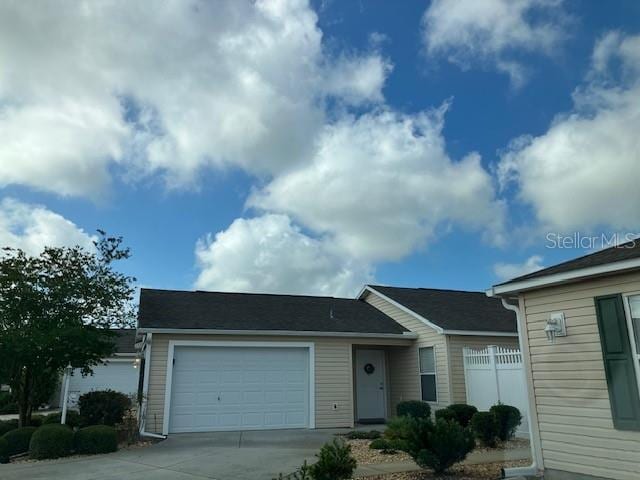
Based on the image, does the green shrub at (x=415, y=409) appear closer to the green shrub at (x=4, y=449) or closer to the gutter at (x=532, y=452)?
the gutter at (x=532, y=452)

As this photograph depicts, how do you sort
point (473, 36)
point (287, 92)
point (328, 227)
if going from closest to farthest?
point (473, 36), point (287, 92), point (328, 227)

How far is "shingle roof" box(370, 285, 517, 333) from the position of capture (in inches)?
557

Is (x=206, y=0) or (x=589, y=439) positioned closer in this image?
(x=589, y=439)

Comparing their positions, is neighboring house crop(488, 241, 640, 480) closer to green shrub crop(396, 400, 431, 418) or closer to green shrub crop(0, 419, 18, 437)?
green shrub crop(396, 400, 431, 418)

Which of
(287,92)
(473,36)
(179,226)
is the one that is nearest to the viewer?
(473,36)

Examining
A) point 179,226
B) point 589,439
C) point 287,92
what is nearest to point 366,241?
point 179,226

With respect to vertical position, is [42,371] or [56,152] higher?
[56,152]

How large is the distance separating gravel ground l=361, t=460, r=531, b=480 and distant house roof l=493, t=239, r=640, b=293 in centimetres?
266

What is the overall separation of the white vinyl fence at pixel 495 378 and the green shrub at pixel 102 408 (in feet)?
29.6

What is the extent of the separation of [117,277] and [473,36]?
1097cm

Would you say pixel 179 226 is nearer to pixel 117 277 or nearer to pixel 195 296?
pixel 195 296

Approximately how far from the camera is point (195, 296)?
15586 millimetres

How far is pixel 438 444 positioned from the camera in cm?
621

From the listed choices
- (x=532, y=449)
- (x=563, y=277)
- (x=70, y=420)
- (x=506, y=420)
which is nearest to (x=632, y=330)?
(x=563, y=277)
